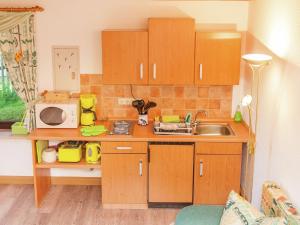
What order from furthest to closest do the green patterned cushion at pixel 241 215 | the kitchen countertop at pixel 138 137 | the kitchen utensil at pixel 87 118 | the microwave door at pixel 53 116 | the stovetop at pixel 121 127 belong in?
the kitchen utensil at pixel 87 118 < the microwave door at pixel 53 116 < the stovetop at pixel 121 127 < the kitchen countertop at pixel 138 137 < the green patterned cushion at pixel 241 215

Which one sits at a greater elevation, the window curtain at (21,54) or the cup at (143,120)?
the window curtain at (21,54)

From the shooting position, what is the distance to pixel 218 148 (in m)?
4.08

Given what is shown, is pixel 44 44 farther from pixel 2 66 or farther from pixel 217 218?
pixel 217 218

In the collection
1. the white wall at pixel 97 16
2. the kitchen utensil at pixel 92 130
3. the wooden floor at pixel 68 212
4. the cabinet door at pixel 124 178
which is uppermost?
the white wall at pixel 97 16

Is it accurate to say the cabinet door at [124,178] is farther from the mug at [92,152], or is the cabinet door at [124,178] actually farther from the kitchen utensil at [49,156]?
the kitchen utensil at [49,156]

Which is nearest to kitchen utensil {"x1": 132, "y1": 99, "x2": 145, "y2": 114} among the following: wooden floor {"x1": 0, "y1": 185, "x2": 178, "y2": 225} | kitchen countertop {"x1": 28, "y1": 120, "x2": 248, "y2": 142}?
kitchen countertop {"x1": 28, "y1": 120, "x2": 248, "y2": 142}

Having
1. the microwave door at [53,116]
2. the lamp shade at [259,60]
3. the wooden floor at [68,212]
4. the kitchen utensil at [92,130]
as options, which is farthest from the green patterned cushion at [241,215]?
the microwave door at [53,116]

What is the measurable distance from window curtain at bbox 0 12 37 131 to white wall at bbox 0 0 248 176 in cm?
11

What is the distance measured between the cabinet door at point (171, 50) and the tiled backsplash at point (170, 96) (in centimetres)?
37

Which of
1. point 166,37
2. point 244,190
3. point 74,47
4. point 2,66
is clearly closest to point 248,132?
point 244,190

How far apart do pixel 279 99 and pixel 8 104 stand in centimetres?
310

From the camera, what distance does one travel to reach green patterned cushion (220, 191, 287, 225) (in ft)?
8.84

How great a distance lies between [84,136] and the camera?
4.09m

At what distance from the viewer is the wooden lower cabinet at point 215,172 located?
4.08 m
